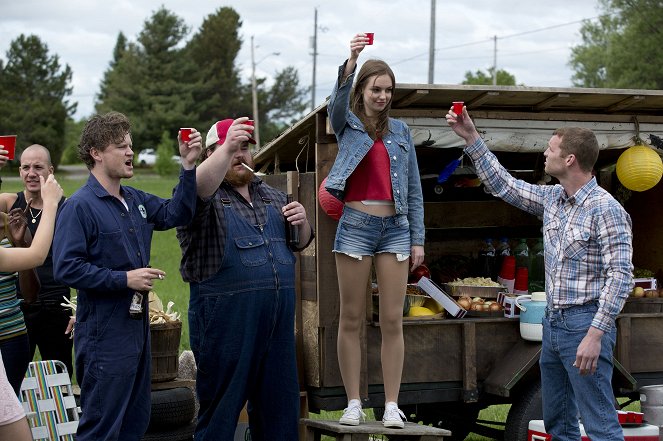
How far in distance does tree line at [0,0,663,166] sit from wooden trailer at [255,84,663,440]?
51249mm

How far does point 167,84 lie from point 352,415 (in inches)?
2319

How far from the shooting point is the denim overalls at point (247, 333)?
5.18 m

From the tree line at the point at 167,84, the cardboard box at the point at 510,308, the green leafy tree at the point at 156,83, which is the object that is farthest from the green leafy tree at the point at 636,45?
the cardboard box at the point at 510,308

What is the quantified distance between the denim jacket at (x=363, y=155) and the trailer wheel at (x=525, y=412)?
1.55m

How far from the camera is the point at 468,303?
691cm

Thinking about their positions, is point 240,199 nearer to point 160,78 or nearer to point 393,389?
point 393,389

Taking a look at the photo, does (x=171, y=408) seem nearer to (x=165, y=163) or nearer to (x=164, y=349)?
(x=164, y=349)

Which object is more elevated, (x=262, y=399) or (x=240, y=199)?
(x=240, y=199)

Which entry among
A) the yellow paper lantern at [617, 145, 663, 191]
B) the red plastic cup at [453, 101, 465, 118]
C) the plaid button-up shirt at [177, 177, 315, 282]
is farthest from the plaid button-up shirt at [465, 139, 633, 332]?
the yellow paper lantern at [617, 145, 663, 191]

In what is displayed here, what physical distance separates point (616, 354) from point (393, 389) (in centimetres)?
197

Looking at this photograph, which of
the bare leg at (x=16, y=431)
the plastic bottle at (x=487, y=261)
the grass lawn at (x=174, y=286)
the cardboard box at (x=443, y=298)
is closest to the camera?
the bare leg at (x=16, y=431)

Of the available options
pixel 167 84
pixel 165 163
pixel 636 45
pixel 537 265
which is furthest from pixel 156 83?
pixel 537 265

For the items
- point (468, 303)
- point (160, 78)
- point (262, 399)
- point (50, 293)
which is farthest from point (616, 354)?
point (160, 78)

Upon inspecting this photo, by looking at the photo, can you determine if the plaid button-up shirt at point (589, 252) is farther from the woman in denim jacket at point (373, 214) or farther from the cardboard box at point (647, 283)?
the cardboard box at point (647, 283)
